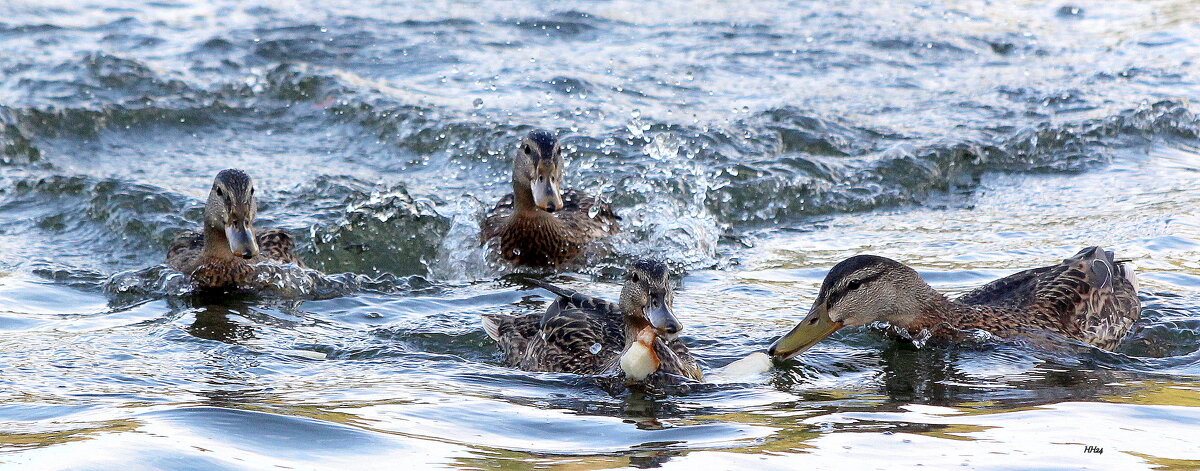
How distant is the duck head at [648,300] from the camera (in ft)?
22.6

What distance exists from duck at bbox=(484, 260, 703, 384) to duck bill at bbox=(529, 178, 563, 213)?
169 cm

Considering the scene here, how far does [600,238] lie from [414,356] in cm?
321

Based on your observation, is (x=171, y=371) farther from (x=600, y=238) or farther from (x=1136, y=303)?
(x=1136, y=303)

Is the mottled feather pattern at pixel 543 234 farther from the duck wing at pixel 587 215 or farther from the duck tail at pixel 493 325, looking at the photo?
the duck tail at pixel 493 325

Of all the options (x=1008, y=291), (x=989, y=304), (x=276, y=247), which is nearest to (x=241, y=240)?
(x=276, y=247)

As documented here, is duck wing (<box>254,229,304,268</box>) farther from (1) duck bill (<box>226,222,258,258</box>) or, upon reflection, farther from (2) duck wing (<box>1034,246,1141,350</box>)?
(2) duck wing (<box>1034,246,1141,350</box>)

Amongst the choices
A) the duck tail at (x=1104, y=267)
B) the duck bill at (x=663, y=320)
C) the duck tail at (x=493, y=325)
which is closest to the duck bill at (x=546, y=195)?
the duck tail at (x=493, y=325)

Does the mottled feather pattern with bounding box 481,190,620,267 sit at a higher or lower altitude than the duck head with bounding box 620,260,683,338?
lower

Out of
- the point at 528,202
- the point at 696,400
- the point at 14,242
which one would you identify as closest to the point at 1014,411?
the point at 696,400

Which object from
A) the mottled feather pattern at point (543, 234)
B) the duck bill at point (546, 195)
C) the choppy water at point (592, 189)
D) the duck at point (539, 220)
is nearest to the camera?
the choppy water at point (592, 189)

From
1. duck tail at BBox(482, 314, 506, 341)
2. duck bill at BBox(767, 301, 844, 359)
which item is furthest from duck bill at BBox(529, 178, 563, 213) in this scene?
duck bill at BBox(767, 301, 844, 359)

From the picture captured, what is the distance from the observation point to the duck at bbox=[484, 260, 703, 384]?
700 centimetres

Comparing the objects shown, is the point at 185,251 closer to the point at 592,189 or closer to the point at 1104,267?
the point at 592,189

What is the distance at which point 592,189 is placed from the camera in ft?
41.9
